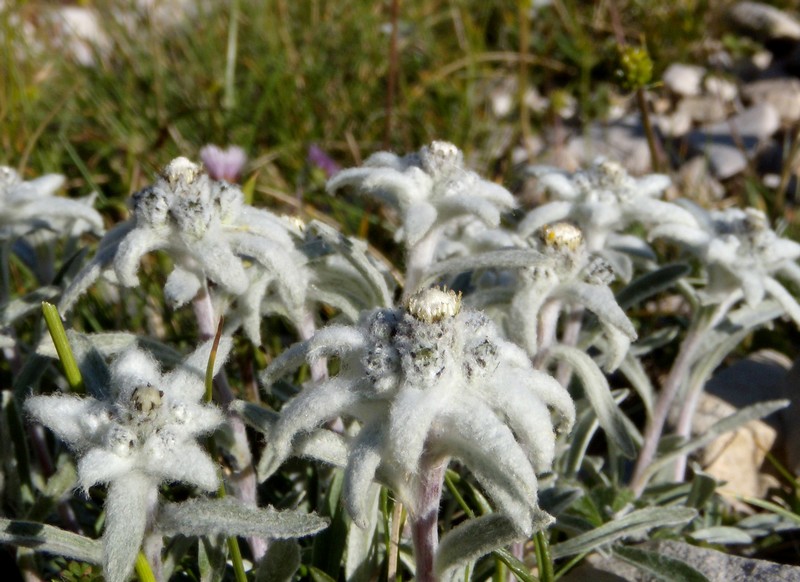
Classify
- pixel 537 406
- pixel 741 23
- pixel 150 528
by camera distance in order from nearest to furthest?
pixel 537 406
pixel 150 528
pixel 741 23

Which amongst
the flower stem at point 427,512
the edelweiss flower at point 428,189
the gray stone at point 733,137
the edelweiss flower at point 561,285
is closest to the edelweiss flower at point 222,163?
the edelweiss flower at point 428,189

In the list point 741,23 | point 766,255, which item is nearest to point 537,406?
point 766,255

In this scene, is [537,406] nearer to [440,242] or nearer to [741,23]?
[440,242]

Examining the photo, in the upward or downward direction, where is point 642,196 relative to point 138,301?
upward

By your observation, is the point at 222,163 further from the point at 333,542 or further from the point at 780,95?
the point at 780,95

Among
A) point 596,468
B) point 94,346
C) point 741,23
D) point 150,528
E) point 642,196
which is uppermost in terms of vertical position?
point 741,23

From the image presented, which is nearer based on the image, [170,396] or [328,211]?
[170,396]

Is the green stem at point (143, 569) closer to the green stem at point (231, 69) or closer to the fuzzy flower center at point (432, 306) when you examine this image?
the fuzzy flower center at point (432, 306)

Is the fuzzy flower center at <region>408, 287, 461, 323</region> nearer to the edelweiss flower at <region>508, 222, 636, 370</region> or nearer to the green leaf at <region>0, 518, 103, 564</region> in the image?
the edelweiss flower at <region>508, 222, 636, 370</region>
